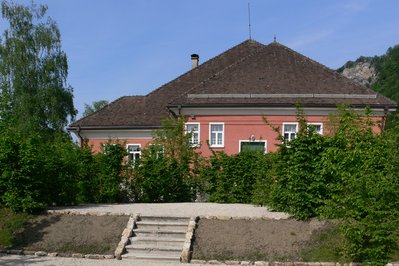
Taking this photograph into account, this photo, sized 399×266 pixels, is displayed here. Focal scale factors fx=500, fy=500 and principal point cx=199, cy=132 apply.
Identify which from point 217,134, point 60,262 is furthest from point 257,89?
point 60,262

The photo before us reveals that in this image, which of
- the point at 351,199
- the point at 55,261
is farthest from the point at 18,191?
the point at 351,199

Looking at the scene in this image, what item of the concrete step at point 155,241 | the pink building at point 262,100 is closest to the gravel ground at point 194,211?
the concrete step at point 155,241

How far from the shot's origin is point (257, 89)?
1172 inches

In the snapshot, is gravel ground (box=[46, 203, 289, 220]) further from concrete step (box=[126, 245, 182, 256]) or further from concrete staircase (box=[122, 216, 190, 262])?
concrete step (box=[126, 245, 182, 256])

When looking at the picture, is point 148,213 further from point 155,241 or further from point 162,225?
point 155,241

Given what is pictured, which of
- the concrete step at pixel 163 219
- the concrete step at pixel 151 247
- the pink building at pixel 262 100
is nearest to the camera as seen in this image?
the concrete step at pixel 151 247

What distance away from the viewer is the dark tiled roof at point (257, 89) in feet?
94.5

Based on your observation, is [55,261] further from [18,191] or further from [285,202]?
[285,202]

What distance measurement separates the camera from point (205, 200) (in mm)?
18672

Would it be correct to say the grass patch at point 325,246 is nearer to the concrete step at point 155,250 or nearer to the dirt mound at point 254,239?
the dirt mound at point 254,239

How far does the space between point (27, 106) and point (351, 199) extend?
33.4 m

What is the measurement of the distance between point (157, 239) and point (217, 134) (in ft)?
59.4

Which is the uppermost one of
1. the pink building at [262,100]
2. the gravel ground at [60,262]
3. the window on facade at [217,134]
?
the pink building at [262,100]

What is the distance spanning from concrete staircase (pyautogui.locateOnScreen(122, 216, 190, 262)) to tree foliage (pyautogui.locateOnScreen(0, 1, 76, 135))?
91.7ft
